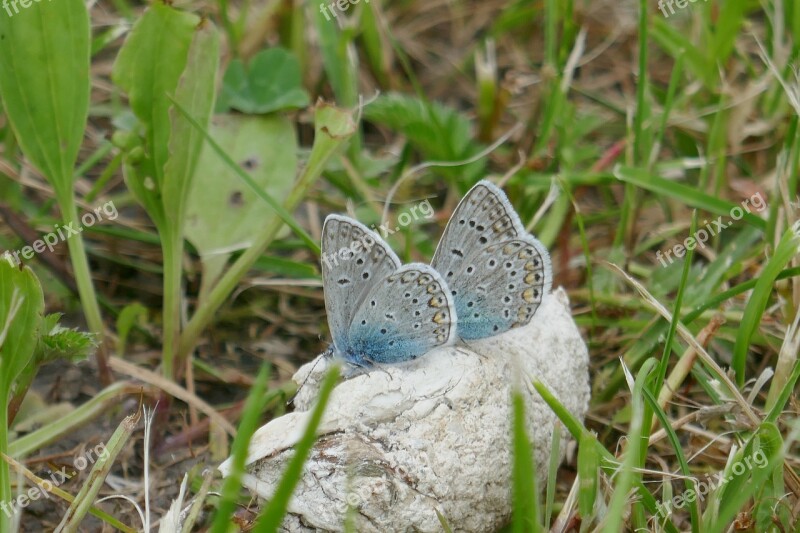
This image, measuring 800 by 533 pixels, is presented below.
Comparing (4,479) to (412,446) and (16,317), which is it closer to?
(16,317)

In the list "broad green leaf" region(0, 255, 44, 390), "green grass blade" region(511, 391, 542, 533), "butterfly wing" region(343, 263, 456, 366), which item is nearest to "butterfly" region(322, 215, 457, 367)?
"butterfly wing" region(343, 263, 456, 366)

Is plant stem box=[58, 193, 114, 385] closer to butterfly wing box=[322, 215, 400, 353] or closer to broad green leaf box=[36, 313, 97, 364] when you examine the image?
broad green leaf box=[36, 313, 97, 364]

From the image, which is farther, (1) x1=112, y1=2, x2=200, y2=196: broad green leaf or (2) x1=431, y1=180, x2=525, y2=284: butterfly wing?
(1) x1=112, y1=2, x2=200, y2=196: broad green leaf

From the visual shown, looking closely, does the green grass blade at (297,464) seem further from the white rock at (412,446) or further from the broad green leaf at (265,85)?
the broad green leaf at (265,85)

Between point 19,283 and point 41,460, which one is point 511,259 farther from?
point 41,460

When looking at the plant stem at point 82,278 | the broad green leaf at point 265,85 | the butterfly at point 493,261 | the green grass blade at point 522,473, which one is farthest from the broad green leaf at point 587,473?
the broad green leaf at point 265,85

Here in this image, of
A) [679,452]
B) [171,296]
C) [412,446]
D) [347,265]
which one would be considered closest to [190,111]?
[171,296]

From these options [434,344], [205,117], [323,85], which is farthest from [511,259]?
[323,85]

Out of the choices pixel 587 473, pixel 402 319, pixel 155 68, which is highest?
pixel 155 68
